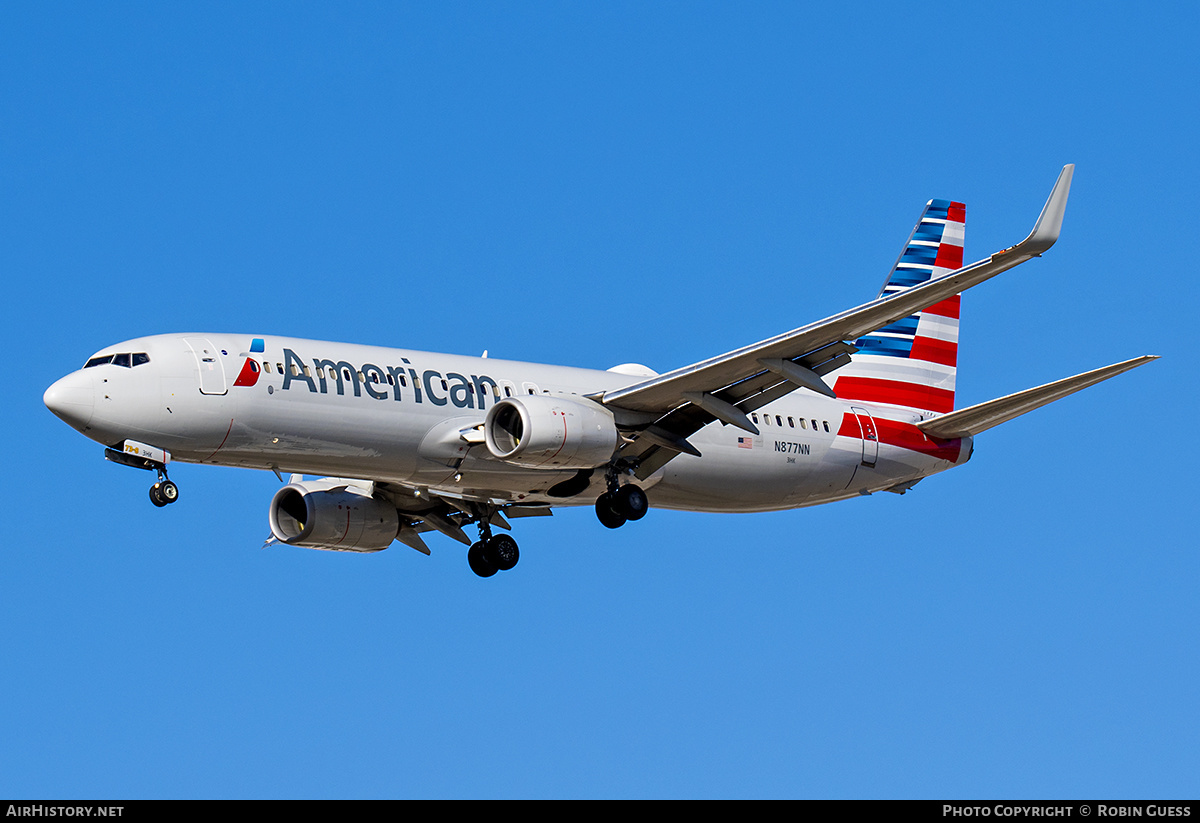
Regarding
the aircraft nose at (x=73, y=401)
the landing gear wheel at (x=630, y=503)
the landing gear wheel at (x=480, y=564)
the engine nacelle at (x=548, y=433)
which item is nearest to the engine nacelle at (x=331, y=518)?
the landing gear wheel at (x=480, y=564)

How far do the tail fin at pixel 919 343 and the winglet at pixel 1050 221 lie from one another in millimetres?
14526

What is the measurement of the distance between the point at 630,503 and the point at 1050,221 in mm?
12181

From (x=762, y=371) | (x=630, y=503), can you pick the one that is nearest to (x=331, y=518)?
(x=630, y=503)

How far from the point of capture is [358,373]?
1342 inches

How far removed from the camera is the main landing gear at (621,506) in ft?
120

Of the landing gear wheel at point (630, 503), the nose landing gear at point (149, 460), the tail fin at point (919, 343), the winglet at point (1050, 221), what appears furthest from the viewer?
the tail fin at point (919, 343)

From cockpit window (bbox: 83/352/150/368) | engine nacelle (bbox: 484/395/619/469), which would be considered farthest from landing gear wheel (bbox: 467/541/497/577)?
cockpit window (bbox: 83/352/150/368)

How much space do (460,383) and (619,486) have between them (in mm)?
4678

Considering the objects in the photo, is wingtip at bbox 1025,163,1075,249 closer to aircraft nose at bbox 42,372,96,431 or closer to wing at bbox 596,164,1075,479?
wing at bbox 596,164,1075,479

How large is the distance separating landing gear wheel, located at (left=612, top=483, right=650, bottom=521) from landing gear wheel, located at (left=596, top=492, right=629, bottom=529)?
0.27 feet

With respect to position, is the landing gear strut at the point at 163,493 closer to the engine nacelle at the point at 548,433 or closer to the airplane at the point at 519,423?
the airplane at the point at 519,423

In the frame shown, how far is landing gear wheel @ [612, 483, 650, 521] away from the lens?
36.4 metres

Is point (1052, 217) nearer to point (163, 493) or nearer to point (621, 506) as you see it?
point (621, 506)
